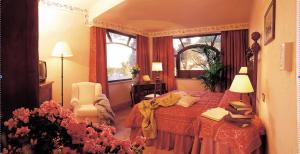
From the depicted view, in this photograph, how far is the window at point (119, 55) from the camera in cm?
512

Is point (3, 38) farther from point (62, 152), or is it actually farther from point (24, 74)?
point (62, 152)

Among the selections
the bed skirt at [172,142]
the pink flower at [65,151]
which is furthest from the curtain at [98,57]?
the pink flower at [65,151]

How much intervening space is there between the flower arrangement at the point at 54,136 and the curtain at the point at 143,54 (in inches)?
207

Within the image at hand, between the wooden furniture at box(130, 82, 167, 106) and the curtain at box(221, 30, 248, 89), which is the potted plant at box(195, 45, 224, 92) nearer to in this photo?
the curtain at box(221, 30, 248, 89)

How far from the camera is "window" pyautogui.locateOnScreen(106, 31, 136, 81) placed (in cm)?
512

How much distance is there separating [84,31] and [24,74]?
12.9 feet

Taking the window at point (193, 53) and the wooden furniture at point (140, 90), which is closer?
the wooden furniture at point (140, 90)

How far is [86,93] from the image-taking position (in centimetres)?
396

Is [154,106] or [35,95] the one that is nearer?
[35,95]

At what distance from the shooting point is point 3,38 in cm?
63

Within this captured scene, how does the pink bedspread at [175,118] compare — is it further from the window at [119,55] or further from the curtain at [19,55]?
the window at [119,55]

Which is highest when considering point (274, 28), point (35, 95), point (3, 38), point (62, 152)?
Answer: point (274, 28)

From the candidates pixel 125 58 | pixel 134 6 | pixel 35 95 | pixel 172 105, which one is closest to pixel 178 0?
pixel 134 6

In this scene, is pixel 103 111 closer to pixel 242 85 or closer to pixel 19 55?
pixel 242 85
